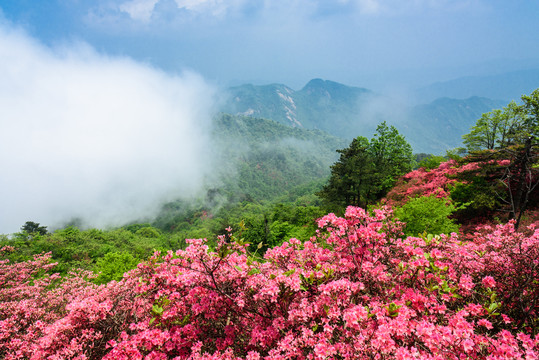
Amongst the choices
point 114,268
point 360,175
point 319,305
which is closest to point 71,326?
point 319,305

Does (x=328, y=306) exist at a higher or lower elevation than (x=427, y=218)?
lower

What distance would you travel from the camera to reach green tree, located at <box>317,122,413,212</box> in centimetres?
1884

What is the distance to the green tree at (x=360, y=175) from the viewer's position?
18844mm

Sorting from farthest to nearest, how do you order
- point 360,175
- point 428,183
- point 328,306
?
1. point 428,183
2. point 360,175
3. point 328,306

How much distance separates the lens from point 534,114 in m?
21.5

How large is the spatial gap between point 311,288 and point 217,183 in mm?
171782

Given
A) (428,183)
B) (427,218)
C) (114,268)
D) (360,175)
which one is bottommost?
(114,268)

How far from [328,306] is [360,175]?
17.4 meters

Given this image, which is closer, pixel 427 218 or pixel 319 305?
pixel 319 305

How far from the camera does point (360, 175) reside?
18688 mm

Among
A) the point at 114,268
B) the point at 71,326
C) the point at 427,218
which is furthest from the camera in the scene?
the point at 114,268

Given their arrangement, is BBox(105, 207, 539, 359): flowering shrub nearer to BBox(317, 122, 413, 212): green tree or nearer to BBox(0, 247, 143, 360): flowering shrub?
BBox(0, 247, 143, 360): flowering shrub

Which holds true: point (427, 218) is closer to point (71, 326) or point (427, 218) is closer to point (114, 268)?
point (71, 326)

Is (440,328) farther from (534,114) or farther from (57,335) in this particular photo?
(534,114)
